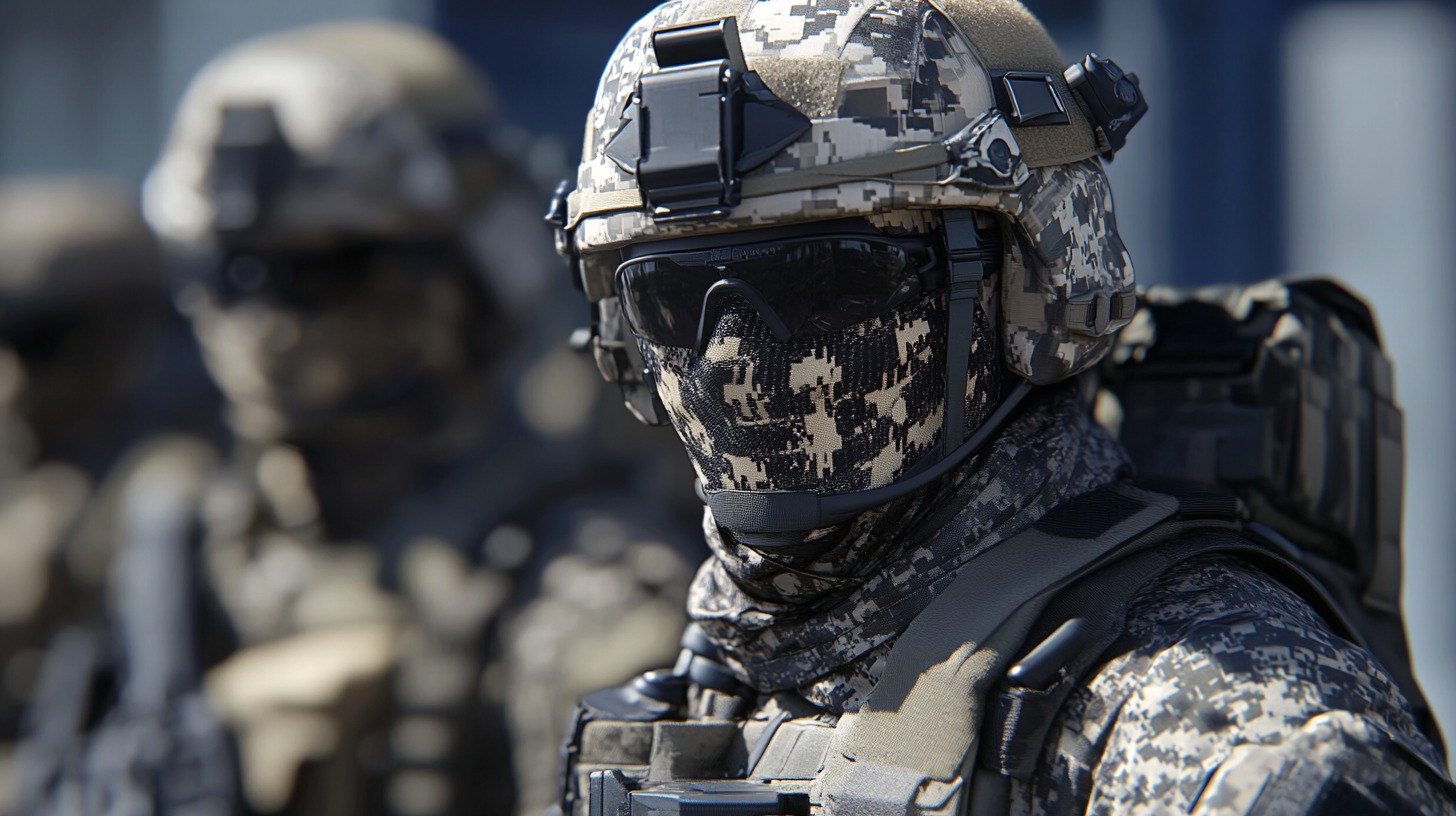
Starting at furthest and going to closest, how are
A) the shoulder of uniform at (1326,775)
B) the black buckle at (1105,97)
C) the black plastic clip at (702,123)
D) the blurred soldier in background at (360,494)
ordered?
the blurred soldier in background at (360,494)
the black buckle at (1105,97)
the black plastic clip at (702,123)
the shoulder of uniform at (1326,775)

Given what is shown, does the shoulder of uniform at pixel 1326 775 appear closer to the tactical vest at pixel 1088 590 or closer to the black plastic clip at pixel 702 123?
the tactical vest at pixel 1088 590

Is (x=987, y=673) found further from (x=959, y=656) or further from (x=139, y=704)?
(x=139, y=704)

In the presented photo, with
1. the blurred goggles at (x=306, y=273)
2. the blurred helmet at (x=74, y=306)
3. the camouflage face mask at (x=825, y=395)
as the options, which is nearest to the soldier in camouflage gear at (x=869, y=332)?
the camouflage face mask at (x=825, y=395)

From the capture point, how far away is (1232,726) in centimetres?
113

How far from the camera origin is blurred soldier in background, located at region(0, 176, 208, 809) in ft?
14.5

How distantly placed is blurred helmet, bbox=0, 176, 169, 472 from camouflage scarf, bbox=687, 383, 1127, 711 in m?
3.56

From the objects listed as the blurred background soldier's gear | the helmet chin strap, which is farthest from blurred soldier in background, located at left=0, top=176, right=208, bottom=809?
the helmet chin strap

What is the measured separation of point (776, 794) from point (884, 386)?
1.27 feet

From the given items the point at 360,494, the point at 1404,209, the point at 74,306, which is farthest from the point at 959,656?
the point at 74,306

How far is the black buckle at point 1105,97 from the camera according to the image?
4.75 ft

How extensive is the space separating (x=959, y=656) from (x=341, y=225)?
104 inches

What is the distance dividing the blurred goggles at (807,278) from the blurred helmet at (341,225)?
Result: 2388mm

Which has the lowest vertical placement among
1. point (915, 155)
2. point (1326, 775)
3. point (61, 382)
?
point (61, 382)

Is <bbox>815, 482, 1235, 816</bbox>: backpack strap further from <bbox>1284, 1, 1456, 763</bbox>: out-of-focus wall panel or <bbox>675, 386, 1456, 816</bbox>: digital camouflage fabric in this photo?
<bbox>1284, 1, 1456, 763</bbox>: out-of-focus wall panel
